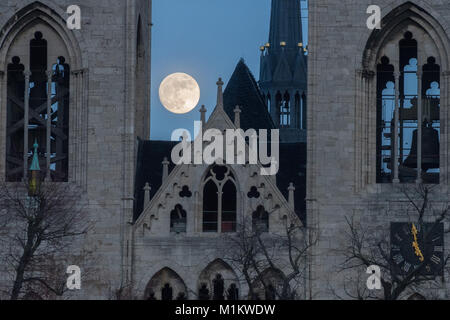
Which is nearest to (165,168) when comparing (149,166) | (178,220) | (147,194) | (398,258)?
(147,194)

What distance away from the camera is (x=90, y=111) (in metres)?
60.6

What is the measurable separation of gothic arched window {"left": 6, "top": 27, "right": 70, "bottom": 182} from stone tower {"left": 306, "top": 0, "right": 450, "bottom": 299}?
30.5ft

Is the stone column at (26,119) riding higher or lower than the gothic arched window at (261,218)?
higher

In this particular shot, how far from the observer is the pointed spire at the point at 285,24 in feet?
310

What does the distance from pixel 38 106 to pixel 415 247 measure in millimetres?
15192

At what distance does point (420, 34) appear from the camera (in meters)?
60.6

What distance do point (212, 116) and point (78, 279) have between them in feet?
24.6

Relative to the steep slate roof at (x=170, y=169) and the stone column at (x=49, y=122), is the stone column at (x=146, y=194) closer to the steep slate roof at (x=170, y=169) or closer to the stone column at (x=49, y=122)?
the steep slate roof at (x=170, y=169)

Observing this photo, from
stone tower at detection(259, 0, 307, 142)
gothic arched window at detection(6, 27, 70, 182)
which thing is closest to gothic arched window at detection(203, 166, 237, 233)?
gothic arched window at detection(6, 27, 70, 182)

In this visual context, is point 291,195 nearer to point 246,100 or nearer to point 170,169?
point 170,169

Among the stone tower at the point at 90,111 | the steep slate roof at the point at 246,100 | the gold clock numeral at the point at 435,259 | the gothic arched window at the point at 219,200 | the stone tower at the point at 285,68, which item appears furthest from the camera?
the stone tower at the point at 285,68

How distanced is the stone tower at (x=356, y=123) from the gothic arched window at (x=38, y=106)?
367 inches

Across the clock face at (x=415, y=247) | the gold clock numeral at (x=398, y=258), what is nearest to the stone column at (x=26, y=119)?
the clock face at (x=415, y=247)
